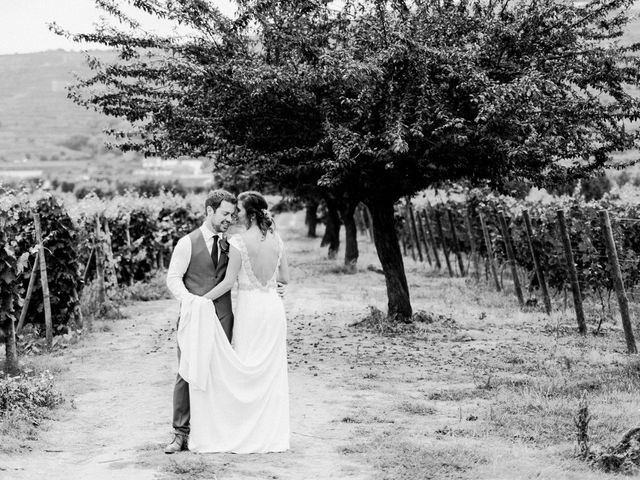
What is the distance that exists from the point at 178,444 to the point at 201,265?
154 centimetres

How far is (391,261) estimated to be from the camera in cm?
1495

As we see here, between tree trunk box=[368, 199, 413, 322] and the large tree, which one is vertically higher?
A: the large tree

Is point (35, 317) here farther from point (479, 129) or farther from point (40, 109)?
point (40, 109)

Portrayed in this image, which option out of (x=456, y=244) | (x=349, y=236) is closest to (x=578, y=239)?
(x=456, y=244)

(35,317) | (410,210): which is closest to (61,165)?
(410,210)

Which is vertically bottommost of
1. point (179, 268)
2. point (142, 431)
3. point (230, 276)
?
point (142, 431)

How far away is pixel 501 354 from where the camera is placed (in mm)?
11711

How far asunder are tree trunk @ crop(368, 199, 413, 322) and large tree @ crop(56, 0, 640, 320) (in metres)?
1.34

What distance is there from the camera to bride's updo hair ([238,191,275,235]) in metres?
7.17

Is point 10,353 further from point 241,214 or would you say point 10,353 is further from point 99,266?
point 99,266

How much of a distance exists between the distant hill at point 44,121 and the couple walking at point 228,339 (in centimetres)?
13109

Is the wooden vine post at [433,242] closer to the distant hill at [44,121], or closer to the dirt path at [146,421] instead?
the dirt path at [146,421]

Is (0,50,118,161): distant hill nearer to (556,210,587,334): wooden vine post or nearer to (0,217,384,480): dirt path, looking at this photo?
(0,217,384,480): dirt path

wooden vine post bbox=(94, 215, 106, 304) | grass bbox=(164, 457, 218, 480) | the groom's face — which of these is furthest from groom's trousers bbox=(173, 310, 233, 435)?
wooden vine post bbox=(94, 215, 106, 304)
